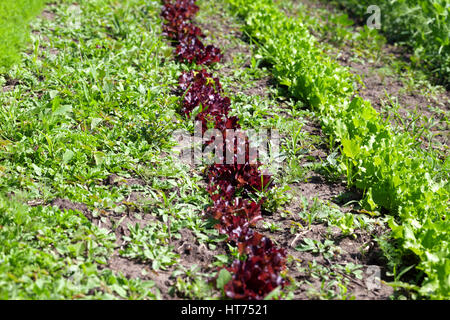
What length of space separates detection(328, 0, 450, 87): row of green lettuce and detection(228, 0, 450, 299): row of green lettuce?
1.51 m

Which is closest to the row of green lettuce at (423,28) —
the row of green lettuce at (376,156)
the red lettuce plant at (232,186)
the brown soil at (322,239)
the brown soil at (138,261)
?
the row of green lettuce at (376,156)

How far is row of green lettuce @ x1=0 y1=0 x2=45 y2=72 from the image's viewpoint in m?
4.70

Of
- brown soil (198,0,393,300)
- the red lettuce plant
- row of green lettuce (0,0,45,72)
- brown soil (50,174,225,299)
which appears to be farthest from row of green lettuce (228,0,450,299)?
row of green lettuce (0,0,45,72)

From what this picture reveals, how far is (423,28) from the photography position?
6812 millimetres

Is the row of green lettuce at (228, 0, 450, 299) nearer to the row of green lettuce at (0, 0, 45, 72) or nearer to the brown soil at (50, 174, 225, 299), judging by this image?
the brown soil at (50, 174, 225, 299)

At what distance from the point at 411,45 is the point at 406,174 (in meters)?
3.97

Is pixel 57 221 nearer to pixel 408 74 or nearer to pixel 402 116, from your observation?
pixel 402 116

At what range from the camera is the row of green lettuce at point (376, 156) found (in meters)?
3.15

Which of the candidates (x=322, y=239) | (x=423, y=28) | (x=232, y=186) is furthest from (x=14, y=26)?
(x=423, y=28)

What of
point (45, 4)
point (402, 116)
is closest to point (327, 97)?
point (402, 116)

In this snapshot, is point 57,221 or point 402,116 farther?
point 402,116

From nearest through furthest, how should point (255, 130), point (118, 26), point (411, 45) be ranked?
point (255, 130)
point (118, 26)
point (411, 45)

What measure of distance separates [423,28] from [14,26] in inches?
212

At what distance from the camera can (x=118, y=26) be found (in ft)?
19.6
